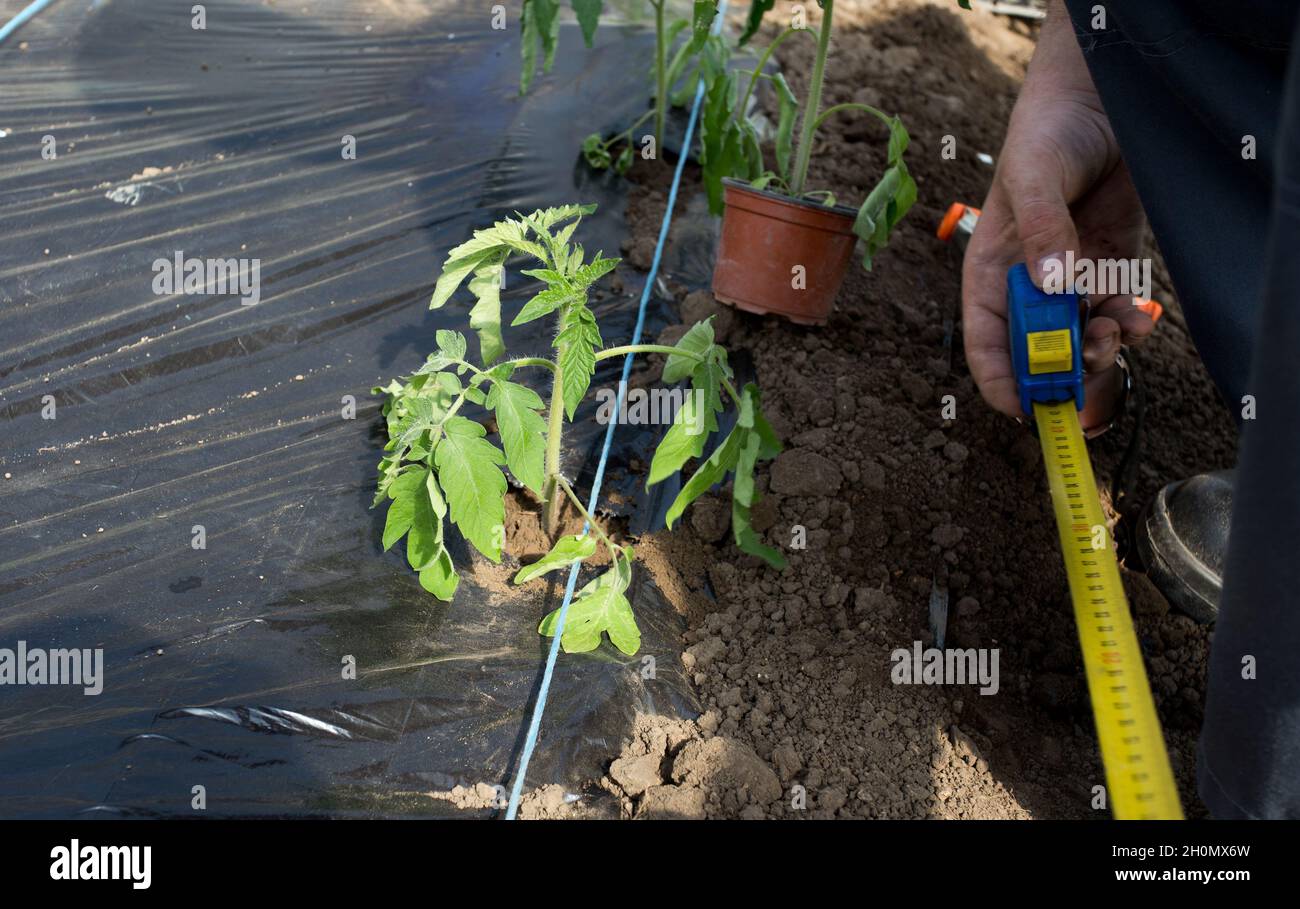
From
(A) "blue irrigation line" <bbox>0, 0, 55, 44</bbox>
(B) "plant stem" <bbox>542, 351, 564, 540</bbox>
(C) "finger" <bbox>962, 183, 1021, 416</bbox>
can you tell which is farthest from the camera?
(A) "blue irrigation line" <bbox>0, 0, 55, 44</bbox>

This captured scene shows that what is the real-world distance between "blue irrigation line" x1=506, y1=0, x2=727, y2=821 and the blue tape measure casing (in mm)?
947

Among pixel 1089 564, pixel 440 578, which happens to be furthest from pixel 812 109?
pixel 440 578

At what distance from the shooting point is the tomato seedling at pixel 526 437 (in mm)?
1887

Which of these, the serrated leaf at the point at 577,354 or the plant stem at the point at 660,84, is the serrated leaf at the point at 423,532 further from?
the plant stem at the point at 660,84

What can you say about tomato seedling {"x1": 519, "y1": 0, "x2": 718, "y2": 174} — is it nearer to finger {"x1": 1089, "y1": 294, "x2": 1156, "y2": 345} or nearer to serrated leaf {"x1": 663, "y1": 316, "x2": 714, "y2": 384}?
serrated leaf {"x1": 663, "y1": 316, "x2": 714, "y2": 384}

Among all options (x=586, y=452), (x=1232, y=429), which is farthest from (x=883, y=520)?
(x=1232, y=429)

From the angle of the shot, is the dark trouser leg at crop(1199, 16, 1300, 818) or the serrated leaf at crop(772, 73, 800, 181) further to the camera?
the serrated leaf at crop(772, 73, 800, 181)

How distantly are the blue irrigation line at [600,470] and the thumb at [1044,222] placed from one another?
3.25 ft

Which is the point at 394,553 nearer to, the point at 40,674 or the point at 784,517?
the point at 40,674

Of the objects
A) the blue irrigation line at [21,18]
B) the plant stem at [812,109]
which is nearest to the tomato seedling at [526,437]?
the plant stem at [812,109]

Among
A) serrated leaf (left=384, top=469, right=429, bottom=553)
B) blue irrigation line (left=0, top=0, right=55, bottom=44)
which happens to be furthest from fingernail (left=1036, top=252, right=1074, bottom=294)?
blue irrigation line (left=0, top=0, right=55, bottom=44)

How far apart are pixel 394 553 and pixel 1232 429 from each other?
244cm

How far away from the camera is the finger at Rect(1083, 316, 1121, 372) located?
81.9 inches

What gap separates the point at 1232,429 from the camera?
9.83 feet
